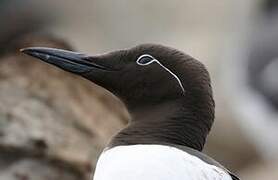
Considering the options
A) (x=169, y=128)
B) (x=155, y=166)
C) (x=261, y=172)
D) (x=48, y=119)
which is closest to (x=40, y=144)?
(x=48, y=119)

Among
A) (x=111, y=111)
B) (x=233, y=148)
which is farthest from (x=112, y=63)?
(x=233, y=148)

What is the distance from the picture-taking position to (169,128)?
3660mm

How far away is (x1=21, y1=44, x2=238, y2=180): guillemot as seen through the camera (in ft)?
11.4

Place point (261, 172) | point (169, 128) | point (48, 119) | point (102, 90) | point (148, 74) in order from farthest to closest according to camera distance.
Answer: point (261, 172) < point (102, 90) < point (48, 119) < point (148, 74) < point (169, 128)

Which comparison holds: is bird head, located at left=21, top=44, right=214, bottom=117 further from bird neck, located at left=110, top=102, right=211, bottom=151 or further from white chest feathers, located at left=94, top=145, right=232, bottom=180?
white chest feathers, located at left=94, top=145, right=232, bottom=180

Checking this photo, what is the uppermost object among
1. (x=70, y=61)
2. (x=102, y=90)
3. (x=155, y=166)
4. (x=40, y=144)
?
(x=70, y=61)

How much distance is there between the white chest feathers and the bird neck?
0.10 metres

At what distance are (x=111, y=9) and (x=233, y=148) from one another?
1.66 meters

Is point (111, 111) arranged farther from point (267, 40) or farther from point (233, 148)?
point (267, 40)

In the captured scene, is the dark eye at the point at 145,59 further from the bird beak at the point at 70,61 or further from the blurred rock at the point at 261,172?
the blurred rock at the point at 261,172

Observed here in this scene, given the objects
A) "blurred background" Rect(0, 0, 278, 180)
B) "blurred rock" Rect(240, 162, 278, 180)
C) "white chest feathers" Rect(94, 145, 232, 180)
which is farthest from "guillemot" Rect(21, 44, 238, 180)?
"blurred rock" Rect(240, 162, 278, 180)

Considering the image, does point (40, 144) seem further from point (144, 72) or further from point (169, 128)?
point (169, 128)

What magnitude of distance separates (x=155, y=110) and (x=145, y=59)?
0.18m

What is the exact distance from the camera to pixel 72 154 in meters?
6.62
